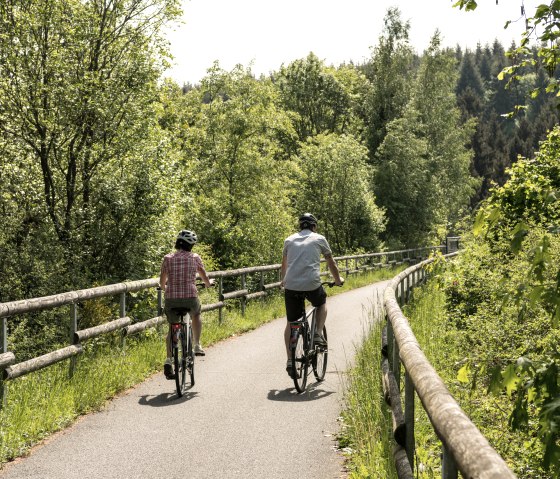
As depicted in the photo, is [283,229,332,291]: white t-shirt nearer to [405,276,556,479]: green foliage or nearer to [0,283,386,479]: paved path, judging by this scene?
[0,283,386,479]: paved path

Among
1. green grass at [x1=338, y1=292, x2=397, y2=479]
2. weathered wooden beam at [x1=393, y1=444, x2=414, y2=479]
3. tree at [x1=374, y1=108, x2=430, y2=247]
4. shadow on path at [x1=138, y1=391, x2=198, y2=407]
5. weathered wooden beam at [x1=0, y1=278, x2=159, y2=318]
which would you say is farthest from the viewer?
tree at [x1=374, y1=108, x2=430, y2=247]

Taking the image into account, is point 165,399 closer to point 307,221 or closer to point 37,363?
point 37,363

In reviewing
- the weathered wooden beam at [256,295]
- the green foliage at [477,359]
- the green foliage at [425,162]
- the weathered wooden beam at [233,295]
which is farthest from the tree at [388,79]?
the green foliage at [477,359]

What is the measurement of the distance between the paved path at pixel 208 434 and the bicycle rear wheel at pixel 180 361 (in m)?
0.17

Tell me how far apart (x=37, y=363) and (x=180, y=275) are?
2.23 metres

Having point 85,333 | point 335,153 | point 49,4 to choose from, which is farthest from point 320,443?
point 335,153

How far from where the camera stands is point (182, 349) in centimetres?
870

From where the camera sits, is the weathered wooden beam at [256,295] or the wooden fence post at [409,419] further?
the weathered wooden beam at [256,295]

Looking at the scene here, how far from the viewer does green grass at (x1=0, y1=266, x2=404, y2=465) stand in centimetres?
650

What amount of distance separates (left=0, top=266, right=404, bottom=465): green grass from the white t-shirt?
2.59 m

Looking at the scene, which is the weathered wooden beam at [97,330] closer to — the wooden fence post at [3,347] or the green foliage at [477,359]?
the wooden fence post at [3,347]

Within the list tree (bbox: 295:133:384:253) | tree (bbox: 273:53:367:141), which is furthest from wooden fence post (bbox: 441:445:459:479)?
tree (bbox: 273:53:367:141)

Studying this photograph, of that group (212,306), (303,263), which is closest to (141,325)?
(303,263)

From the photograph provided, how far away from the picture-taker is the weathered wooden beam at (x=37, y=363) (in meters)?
6.85
